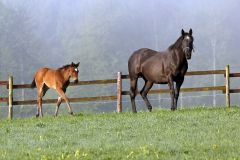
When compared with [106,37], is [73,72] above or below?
below

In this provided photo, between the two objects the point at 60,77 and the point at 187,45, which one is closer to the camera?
the point at 187,45

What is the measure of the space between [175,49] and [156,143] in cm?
904

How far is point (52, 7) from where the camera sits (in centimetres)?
17438

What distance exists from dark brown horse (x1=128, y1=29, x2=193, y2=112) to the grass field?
2857 mm

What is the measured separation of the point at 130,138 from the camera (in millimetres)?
13180

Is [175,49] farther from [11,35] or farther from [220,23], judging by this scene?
[220,23]

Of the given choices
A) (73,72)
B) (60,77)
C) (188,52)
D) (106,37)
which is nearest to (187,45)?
(188,52)

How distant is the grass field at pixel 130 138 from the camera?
10.8 metres

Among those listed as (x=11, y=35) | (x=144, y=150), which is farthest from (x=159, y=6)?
(x=144, y=150)

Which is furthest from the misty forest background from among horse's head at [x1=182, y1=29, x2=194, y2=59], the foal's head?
horse's head at [x1=182, y1=29, x2=194, y2=59]

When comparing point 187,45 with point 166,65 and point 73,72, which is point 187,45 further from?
point 73,72

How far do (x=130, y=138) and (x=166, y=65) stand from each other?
8129mm

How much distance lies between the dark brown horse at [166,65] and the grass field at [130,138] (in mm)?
2857

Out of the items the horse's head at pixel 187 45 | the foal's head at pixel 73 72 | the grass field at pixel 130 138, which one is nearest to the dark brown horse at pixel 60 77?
the foal's head at pixel 73 72
